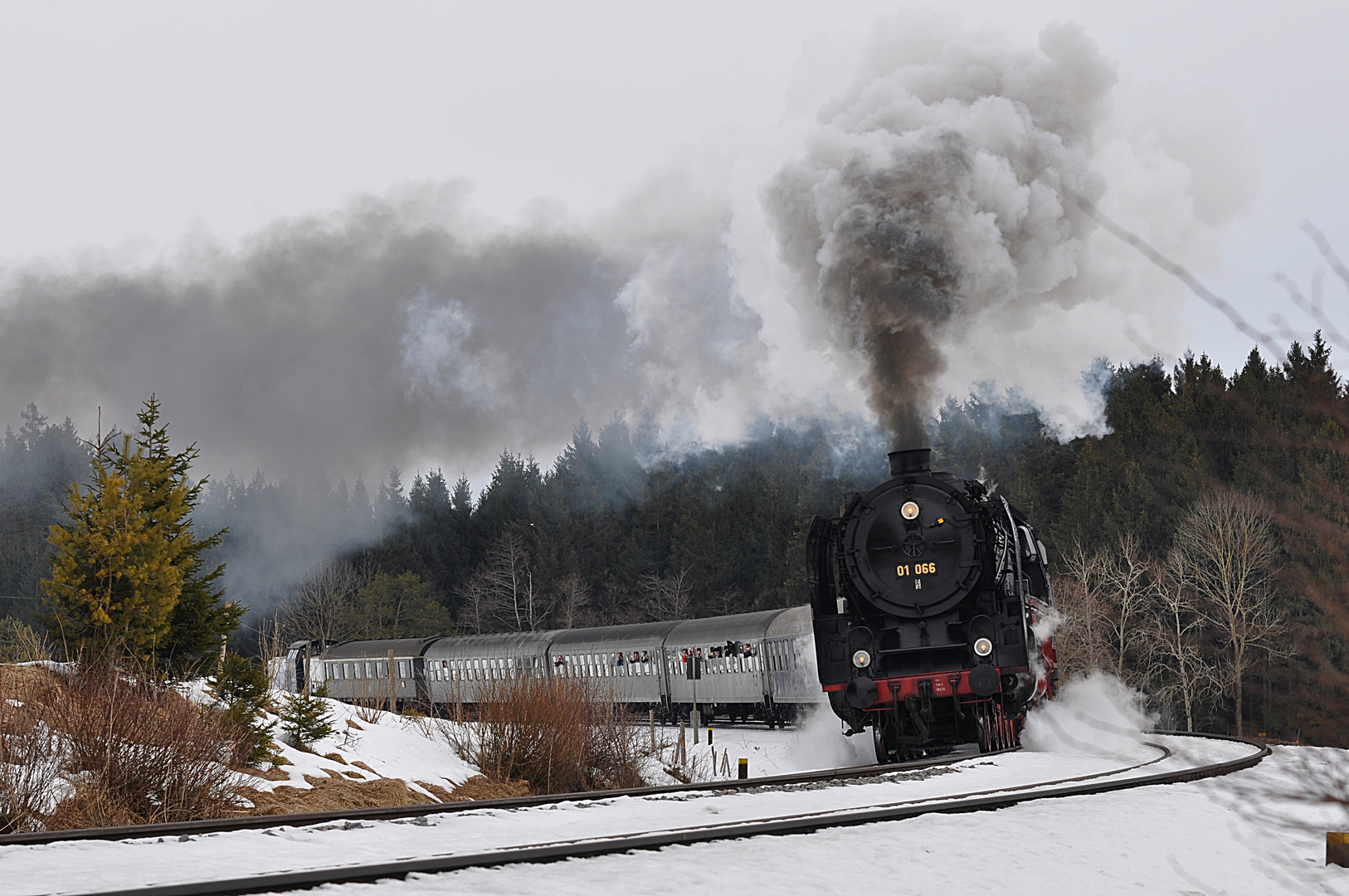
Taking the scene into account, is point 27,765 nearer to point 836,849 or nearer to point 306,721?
point 836,849

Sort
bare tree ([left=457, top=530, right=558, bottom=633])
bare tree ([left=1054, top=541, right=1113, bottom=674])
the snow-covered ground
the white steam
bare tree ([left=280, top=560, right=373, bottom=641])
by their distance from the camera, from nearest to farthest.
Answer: the snow-covered ground
the white steam
bare tree ([left=1054, top=541, right=1113, bottom=674])
bare tree ([left=280, top=560, right=373, bottom=641])
bare tree ([left=457, top=530, right=558, bottom=633])

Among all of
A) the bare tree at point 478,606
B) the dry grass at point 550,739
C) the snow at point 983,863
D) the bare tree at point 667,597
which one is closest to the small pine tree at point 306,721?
the dry grass at point 550,739

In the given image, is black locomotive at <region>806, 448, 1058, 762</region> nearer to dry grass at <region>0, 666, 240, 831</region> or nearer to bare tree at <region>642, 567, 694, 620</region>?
dry grass at <region>0, 666, 240, 831</region>

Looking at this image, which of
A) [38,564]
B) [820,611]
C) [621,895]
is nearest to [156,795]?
[621,895]

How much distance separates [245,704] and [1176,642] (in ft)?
94.0

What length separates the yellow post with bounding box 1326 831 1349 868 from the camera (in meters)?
6.19

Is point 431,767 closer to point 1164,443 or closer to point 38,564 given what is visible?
point 1164,443

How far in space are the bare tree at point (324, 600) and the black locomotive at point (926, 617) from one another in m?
45.0

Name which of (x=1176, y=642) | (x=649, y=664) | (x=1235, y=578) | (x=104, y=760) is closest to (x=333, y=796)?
(x=104, y=760)

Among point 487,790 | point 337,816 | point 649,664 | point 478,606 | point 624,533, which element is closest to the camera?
point 337,816

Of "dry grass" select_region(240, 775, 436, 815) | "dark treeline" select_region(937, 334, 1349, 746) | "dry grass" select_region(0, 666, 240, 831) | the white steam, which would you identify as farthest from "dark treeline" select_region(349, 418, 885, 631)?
"dry grass" select_region(0, 666, 240, 831)

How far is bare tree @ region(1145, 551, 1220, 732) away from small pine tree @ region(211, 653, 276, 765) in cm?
2516

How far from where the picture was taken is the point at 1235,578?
3447 centimetres

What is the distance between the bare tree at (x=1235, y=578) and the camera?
3234 cm
